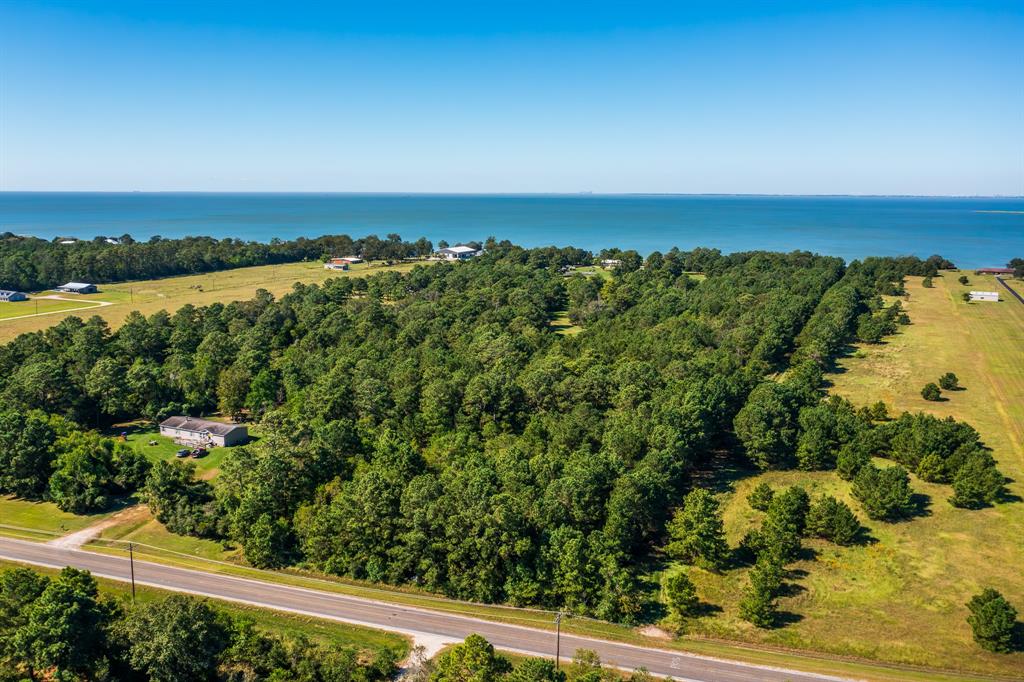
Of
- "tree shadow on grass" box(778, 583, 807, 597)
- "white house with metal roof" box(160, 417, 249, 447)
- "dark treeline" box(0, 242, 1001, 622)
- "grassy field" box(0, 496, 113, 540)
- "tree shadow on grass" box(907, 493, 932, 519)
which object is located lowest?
"tree shadow on grass" box(778, 583, 807, 597)

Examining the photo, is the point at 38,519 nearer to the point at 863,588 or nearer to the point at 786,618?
the point at 786,618

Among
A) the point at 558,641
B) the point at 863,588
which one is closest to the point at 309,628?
the point at 558,641

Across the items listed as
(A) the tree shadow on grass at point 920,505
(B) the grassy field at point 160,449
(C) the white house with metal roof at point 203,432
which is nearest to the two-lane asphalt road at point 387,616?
(B) the grassy field at point 160,449

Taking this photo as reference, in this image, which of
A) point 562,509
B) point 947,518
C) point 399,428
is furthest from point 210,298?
point 947,518

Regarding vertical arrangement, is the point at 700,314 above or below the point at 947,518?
above

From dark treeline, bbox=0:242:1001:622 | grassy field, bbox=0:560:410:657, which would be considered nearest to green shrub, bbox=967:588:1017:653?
dark treeline, bbox=0:242:1001:622

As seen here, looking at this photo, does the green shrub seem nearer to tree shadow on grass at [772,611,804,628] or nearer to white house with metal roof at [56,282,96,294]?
tree shadow on grass at [772,611,804,628]

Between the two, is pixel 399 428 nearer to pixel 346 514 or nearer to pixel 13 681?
pixel 346 514
